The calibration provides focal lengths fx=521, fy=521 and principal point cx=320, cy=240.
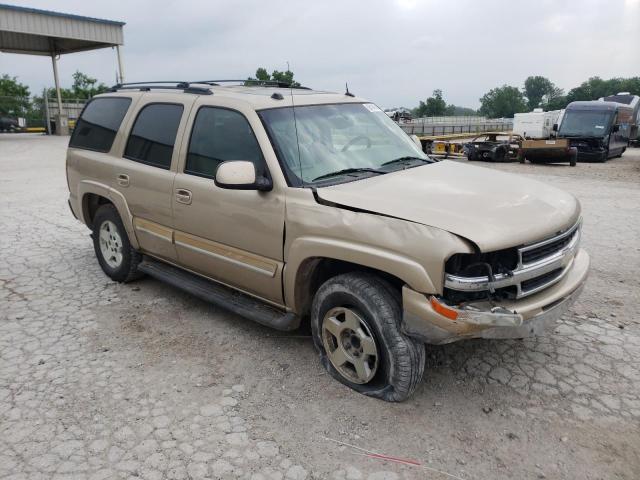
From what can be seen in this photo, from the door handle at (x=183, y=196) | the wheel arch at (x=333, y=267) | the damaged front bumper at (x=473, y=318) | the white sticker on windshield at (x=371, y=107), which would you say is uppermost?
the white sticker on windshield at (x=371, y=107)

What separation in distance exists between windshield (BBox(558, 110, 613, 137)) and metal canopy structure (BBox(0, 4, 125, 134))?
62.6 feet

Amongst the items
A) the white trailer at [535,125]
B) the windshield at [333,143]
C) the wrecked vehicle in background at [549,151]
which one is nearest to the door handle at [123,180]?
the windshield at [333,143]

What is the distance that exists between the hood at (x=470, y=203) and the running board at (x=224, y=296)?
979 millimetres

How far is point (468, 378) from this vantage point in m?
3.54

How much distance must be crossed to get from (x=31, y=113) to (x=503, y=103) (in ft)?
364

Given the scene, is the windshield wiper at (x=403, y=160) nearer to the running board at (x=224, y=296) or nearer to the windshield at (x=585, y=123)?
the running board at (x=224, y=296)

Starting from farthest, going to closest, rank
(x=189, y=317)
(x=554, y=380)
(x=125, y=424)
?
(x=189, y=317), (x=554, y=380), (x=125, y=424)

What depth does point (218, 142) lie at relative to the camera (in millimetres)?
3967

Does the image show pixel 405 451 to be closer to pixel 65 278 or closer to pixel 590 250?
pixel 65 278

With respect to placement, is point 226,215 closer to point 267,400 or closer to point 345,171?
point 345,171

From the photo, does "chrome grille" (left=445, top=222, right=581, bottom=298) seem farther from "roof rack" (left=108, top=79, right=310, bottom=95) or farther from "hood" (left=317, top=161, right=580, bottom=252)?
"roof rack" (left=108, top=79, right=310, bottom=95)

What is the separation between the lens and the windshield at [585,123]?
19.7 metres

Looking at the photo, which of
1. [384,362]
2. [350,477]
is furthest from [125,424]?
[384,362]

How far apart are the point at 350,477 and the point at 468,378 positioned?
127 cm
